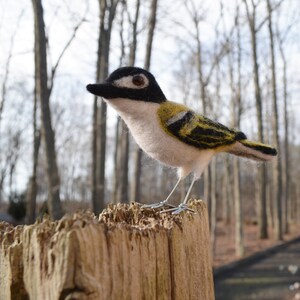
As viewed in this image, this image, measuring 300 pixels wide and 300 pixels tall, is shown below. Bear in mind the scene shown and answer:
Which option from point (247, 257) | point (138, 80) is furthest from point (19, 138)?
point (138, 80)

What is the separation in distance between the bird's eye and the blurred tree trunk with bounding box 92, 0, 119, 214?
5976 millimetres

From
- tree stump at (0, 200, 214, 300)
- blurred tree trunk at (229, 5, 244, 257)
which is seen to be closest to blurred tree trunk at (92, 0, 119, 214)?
blurred tree trunk at (229, 5, 244, 257)

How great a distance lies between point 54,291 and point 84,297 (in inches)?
3.3

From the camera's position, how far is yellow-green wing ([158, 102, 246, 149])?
190 cm

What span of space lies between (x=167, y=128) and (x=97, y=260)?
929mm

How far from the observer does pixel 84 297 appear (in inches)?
41.2

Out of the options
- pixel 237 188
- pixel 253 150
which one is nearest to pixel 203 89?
pixel 237 188

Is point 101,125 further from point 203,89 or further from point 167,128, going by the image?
point 167,128

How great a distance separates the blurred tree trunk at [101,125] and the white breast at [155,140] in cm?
578

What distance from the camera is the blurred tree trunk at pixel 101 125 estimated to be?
8016 mm

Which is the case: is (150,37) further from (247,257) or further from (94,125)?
(247,257)

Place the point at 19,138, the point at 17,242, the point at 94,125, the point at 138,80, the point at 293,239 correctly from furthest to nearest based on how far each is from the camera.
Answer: the point at 19,138 < the point at 293,239 < the point at 94,125 < the point at 138,80 < the point at 17,242

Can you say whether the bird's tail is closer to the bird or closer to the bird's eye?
the bird

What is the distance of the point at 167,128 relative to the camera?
1.90 m
